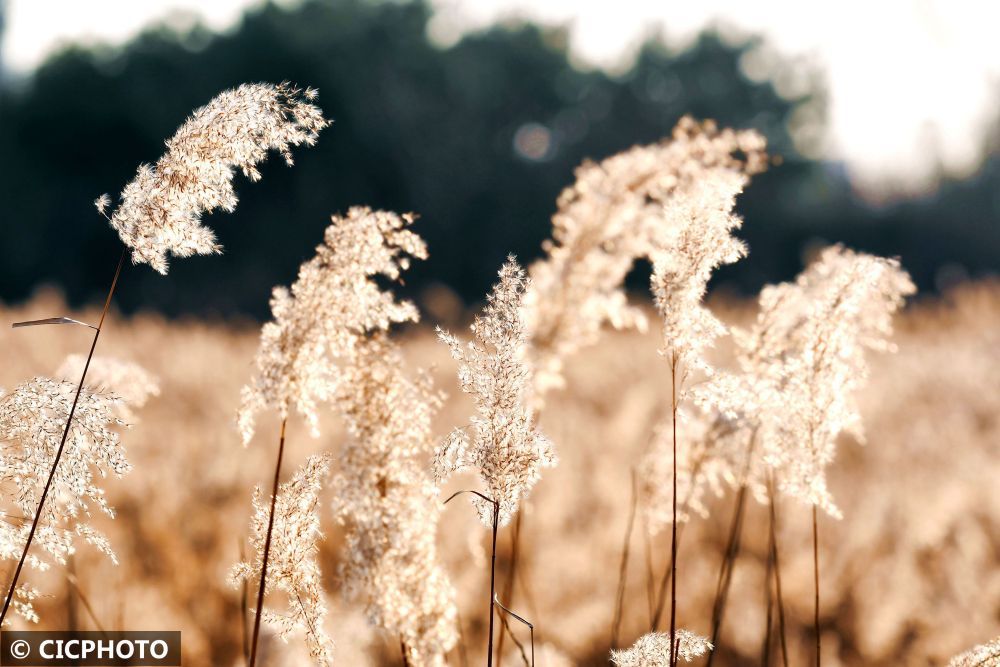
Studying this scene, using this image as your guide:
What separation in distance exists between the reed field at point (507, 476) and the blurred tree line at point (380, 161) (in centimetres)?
1814

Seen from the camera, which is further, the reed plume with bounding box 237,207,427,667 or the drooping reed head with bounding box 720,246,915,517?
the drooping reed head with bounding box 720,246,915,517

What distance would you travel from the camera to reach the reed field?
3.82 feet

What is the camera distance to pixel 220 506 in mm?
3332

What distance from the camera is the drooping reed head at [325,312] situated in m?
1.13

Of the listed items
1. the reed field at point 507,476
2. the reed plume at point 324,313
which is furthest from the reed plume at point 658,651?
the reed plume at point 324,313

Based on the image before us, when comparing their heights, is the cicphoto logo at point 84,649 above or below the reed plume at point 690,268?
below

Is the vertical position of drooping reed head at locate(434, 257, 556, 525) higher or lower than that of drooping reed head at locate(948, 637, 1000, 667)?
higher

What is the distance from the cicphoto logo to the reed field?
69mm

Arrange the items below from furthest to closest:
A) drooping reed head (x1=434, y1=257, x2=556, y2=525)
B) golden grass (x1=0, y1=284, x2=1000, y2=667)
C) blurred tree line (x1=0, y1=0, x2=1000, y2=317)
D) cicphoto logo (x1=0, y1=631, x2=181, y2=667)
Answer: blurred tree line (x1=0, y1=0, x2=1000, y2=317), golden grass (x1=0, y1=284, x2=1000, y2=667), cicphoto logo (x1=0, y1=631, x2=181, y2=667), drooping reed head (x1=434, y1=257, x2=556, y2=525)

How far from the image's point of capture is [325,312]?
1171 millimetres

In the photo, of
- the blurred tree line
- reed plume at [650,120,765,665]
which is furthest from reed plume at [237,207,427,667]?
the blurred tree line

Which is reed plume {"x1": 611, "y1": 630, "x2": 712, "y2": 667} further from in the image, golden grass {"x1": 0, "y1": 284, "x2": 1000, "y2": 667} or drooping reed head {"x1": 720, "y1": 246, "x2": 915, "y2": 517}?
golden grass {"x1": 0, "y1": 284, "x2": 1000, "y2": 667}

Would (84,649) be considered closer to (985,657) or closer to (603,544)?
(603,544)

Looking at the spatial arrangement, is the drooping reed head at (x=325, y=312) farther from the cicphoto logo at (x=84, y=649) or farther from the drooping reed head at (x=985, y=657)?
the cicphoto logo at (x=84, y=649)
